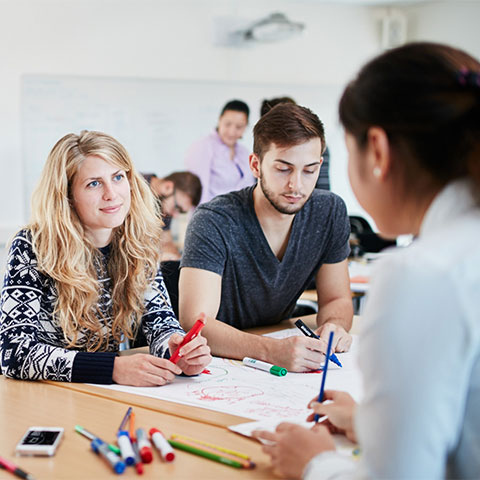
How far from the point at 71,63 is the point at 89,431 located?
426cm

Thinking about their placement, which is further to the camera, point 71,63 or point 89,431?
point 71,63

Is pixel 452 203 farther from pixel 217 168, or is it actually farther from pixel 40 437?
pixel 217 168

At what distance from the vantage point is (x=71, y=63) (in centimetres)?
486

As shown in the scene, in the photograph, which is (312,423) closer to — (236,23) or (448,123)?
(448,123)

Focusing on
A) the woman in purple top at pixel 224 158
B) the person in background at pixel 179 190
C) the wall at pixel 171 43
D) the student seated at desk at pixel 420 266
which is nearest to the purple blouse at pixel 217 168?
the woman in purple top at pixel 224 158

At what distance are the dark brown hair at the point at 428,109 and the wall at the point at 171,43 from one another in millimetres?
4447

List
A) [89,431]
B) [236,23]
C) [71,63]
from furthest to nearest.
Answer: [236,23] → [71,63] → [89,431]

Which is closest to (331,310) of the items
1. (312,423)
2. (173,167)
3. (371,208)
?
(312,423)

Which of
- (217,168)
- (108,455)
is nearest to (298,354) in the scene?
(108,455)

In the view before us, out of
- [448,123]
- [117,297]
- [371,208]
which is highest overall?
[448,123]

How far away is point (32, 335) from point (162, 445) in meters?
0.60

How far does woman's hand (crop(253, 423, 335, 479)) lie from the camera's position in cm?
93

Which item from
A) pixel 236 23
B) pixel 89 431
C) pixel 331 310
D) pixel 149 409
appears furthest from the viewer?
pixel 236 23

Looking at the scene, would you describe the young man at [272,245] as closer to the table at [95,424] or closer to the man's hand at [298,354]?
the man's hand at [298,354]
